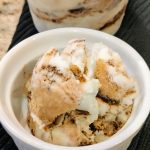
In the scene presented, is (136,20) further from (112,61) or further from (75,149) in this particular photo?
(75,149)

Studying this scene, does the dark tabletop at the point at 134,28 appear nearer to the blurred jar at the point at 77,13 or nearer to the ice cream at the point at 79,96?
the blurred jar at the point at 77,13

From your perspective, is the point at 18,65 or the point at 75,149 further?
the point at 18,65

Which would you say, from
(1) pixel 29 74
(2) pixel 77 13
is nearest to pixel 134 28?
(2) pixel 77 13

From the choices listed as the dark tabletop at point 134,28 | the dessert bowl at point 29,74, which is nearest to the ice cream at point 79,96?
the dessert bowl at point 29,74

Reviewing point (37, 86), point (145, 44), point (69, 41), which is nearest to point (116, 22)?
point (145, 44)

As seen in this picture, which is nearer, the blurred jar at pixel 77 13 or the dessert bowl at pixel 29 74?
the dessert bowl at pixel 29 74

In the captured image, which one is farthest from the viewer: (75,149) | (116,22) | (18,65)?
(116,22)

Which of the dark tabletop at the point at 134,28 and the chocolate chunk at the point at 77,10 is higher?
the chocolate chunk at the point at 77,10
